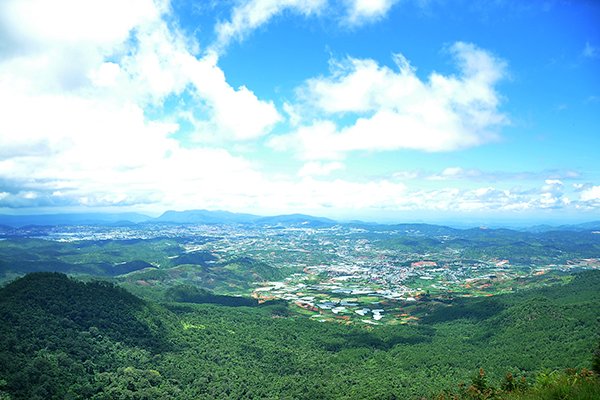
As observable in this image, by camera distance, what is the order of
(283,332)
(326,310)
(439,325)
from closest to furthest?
(283,332)
(439,325)
(326,310)

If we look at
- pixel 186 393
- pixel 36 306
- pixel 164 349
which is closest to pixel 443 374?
pixel 186 393

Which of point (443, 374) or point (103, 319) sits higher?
point (103, 319)

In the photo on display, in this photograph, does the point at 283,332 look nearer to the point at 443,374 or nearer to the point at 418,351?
the point at 418,351

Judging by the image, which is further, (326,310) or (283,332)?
(326,310)

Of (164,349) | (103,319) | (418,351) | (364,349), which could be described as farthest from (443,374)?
(103,319)

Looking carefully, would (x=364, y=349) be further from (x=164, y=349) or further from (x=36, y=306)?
(x=36, y=306)

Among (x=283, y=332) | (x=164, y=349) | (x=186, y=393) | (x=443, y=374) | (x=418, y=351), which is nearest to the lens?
(x=186, y=393)
